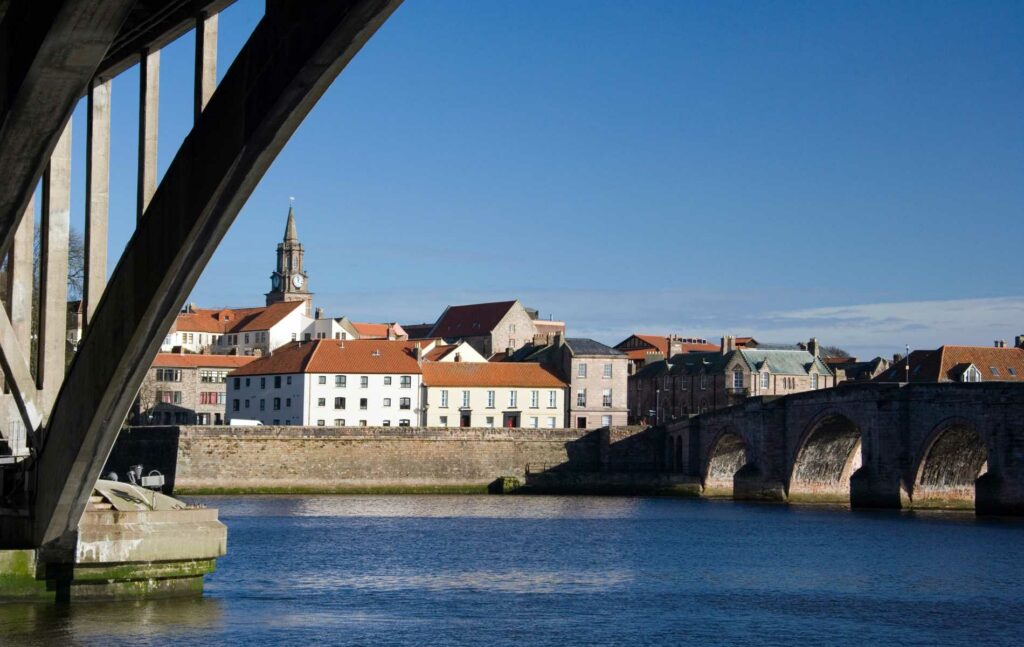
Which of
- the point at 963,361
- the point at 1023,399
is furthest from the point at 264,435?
the point at 963,361

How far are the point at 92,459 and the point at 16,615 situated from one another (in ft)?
15.3

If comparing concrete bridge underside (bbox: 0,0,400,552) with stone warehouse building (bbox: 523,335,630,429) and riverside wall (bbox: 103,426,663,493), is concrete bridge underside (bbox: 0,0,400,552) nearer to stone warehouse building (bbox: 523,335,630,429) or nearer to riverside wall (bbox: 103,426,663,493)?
riverside wall (bbox: 103,426,663,493)

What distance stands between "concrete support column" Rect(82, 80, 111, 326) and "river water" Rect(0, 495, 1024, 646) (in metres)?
5.44

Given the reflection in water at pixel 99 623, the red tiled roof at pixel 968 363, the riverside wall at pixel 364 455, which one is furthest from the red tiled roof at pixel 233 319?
the reflection in water at pixel 99 623

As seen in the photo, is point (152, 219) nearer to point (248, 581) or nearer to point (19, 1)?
point (19, 1)

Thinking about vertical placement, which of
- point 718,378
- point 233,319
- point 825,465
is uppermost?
point 233,319

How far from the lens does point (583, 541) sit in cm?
4091

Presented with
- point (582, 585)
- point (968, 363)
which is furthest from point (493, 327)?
point (582, 585)

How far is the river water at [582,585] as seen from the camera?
21.5 metres

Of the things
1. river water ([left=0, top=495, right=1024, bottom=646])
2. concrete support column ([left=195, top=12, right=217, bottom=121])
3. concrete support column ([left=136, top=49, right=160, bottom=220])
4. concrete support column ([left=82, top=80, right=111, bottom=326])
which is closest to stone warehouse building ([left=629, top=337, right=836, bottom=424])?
river water ([left=0, top=495, right=1024, bottom=646])

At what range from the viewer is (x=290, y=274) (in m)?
143

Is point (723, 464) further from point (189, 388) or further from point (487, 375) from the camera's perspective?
point (189, 388)

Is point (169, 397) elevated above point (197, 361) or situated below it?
below

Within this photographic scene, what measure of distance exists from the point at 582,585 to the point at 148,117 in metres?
17.5
